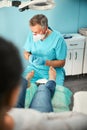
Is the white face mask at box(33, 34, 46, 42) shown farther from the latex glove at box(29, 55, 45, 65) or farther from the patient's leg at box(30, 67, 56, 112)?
the patient's leg at box(30, 67, 56, 112)

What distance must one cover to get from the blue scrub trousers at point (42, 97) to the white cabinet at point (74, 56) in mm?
1278

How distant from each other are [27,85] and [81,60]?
1633 millimetres

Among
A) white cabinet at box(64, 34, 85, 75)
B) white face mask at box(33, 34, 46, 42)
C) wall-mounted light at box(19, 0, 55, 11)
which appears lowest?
white cabinet at box(64, 34, 85, 75)

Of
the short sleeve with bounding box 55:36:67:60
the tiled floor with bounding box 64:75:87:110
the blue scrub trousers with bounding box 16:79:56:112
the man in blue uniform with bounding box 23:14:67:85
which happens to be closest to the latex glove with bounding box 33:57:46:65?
the man in blue uniform with bounding box 23:14:67:85

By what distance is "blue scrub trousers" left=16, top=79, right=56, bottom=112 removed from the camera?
6.05 ft

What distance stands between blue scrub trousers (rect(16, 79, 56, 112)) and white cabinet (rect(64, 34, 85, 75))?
4.19ft

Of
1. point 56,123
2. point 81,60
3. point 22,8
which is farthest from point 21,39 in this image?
point 56,123

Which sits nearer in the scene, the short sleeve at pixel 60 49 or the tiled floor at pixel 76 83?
the short sleeve at pixel 60 49

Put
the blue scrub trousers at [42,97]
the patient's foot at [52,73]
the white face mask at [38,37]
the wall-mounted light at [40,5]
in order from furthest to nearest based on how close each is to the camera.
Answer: the white face mask at [38,37]
the patient's foot at [52,73]
the wall-mounted light at [40,5]
the blue scrub trousers at [42,97]

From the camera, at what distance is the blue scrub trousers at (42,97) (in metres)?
1.84

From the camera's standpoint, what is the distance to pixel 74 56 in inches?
138

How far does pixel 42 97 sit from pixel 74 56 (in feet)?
5.35

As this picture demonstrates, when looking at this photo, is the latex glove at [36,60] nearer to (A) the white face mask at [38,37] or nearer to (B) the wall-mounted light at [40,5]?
(A) the white face mask at [38,37]

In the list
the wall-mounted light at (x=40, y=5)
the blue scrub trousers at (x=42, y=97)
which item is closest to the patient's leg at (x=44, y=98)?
the blue scrub trousers at (x=42, y=97)
